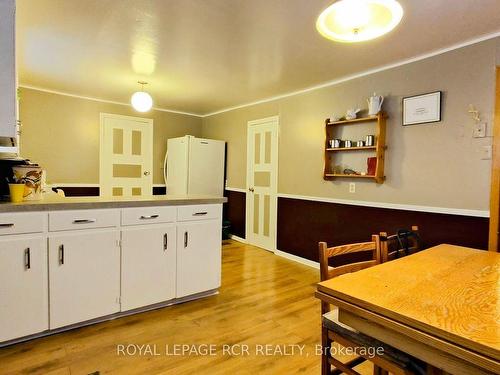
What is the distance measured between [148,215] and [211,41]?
5.25 ft

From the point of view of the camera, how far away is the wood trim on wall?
2354mm

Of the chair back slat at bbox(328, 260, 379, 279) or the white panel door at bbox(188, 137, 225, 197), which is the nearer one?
the chair back slat at bbox(328, 260, 379, 279)

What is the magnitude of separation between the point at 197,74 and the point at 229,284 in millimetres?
2423

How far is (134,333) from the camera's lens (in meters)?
2.19

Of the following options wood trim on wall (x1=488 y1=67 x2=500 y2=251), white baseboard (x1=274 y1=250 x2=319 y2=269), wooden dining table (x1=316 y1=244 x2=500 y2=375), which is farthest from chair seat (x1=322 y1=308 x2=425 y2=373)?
white baseboard (x1=274 y1=250 x2=319 y2=269)

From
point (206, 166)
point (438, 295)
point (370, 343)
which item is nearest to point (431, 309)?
point (438, 295)

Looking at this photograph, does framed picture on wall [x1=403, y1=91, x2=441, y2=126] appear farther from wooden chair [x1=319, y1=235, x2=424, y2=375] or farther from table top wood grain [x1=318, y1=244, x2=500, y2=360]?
wooden chair [x1=319, y1=235, x2=424, y2=375]

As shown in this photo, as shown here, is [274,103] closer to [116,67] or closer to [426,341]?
[116,67]

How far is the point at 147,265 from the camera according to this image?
2443mm

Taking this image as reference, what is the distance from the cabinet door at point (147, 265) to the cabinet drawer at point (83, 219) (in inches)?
5.5

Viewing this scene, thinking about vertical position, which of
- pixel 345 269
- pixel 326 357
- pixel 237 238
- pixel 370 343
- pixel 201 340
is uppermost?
pixel 345 269

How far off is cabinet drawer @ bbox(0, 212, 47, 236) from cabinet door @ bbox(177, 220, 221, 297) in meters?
0.97

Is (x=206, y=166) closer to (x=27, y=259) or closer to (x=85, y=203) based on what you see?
(x=85, y=203)

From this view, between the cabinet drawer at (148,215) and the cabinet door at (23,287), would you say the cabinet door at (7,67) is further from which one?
the cabinet drawer at (148,215)
